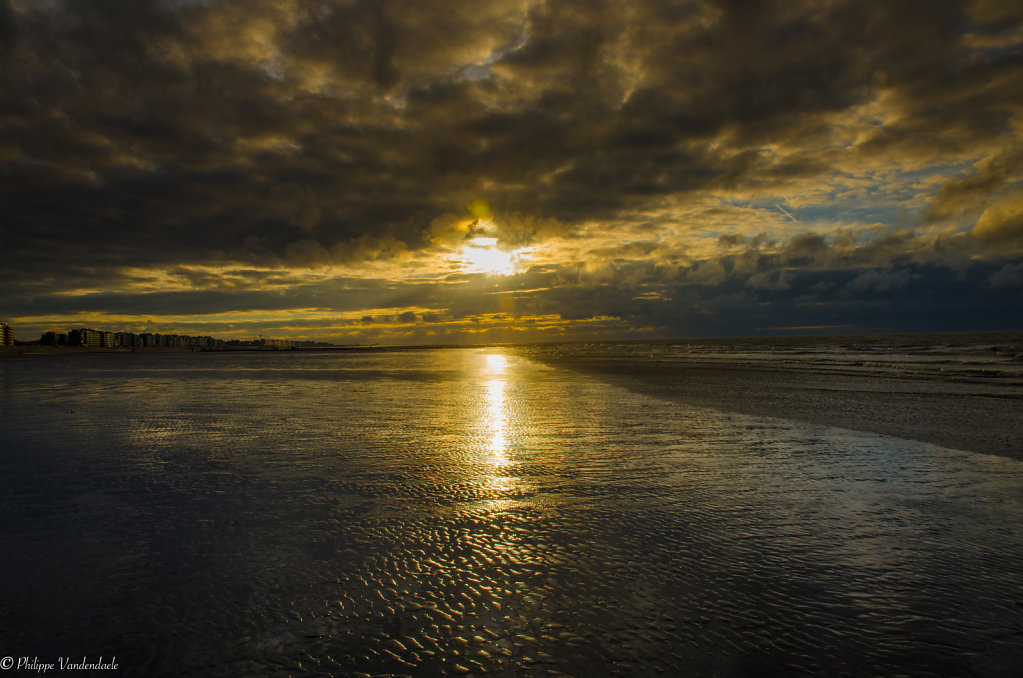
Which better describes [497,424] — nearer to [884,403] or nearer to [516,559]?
[516,559]

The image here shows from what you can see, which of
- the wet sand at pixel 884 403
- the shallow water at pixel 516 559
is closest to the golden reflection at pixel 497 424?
the shallow water at pixel 516 559

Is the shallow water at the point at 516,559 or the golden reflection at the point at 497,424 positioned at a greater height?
the shallow water at the point at 516,559

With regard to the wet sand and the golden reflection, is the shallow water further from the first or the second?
the wet sand

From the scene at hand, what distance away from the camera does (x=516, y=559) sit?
16.3 ft

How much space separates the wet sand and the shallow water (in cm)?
236

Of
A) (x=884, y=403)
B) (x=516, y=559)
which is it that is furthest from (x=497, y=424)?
(x=884, y=403)

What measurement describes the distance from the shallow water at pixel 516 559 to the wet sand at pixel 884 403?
7.75 feet

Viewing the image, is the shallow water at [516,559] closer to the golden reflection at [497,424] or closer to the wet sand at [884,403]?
the golden reflection at [497,424]

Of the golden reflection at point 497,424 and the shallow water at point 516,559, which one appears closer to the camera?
the shallow water at point 516,559

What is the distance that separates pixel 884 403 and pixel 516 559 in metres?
17.5

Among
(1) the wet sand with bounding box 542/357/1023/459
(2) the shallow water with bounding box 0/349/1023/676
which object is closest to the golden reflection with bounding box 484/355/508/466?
(2) the shallow water with bounding box 0/349/1023/676

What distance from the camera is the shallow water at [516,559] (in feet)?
11.7

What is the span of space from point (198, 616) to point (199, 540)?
1.80 m

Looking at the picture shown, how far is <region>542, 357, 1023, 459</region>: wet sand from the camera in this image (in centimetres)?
1175
